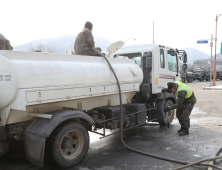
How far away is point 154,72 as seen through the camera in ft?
20.6

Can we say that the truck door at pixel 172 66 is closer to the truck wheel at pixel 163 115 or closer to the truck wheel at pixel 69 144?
the truck wheel at pixel 163 115

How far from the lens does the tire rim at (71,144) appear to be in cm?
388

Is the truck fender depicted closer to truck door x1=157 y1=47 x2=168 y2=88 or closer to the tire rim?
the tire rim

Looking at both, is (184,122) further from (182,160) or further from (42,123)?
(42,123)

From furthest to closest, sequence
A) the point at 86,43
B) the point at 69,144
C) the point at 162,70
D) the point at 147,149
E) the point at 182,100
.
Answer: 1. the point at 162,70
2. the point at 182,100
3. the point at 86,43
4. the point at 147,149
5. the point at 69,144

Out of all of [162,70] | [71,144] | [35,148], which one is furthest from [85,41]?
[35,148]

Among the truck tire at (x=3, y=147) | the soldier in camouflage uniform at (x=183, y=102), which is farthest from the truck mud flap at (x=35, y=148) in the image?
the soldier in camouflage uniform at (x=183, y=102)

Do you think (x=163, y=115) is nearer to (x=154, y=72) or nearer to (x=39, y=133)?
(x=154, y=72)

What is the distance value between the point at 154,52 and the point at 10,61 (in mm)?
4065

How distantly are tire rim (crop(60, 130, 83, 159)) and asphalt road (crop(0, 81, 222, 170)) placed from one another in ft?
0.84

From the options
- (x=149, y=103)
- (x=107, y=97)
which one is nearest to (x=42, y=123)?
(x=107, y=97)

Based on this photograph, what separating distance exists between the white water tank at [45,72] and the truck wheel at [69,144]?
2.59 feet

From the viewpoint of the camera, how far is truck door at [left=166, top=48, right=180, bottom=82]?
6.85 meters

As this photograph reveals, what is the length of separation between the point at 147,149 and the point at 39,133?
2.48 m
